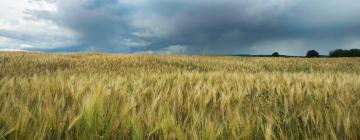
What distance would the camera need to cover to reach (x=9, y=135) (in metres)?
1.26

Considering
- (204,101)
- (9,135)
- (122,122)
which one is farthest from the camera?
(204,101)

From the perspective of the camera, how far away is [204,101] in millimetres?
2006

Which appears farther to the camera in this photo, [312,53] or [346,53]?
[346,53]

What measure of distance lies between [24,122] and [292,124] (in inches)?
47.5

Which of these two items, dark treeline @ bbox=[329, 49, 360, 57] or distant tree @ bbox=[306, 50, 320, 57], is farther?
dark treeline @ bbox=[329, 49, 360, 57]

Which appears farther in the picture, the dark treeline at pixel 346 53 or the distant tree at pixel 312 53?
the dark treeline at pixel 346 53

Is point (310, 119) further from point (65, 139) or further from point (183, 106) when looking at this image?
point (65, 139)

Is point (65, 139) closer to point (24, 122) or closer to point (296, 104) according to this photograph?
point (24, 122)

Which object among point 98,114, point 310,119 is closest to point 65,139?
point 98,114

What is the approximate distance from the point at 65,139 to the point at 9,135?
8.2 inches

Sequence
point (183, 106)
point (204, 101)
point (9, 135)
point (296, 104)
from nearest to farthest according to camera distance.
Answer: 1. point (9, 135)
2. point (183, 106)
3. point (204, 101)
4. point (296, 104)

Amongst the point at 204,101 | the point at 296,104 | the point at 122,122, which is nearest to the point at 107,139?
the point at 122,122

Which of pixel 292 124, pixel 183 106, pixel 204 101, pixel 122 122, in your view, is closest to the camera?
pixel 122 122

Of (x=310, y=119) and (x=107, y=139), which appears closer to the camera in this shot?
(x=107, y=139)
